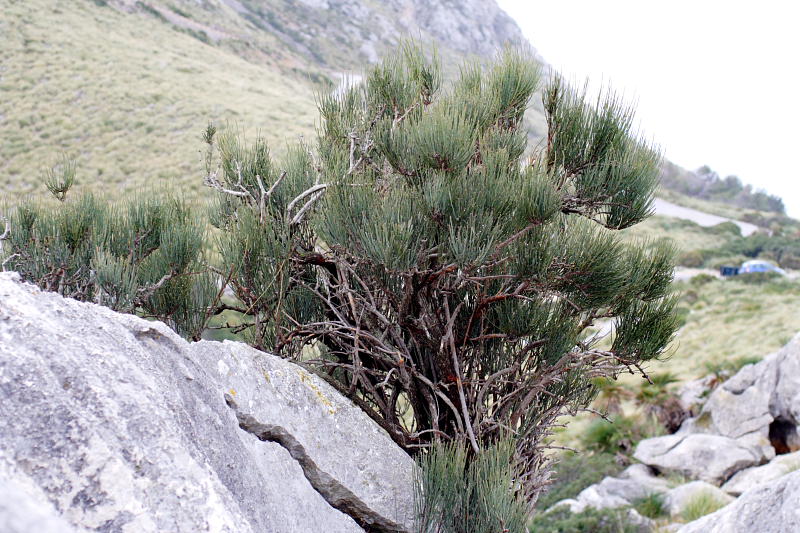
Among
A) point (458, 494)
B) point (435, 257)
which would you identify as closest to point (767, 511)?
point (458, 494)

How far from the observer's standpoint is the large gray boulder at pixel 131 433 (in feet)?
4.80

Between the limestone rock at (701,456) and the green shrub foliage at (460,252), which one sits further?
the limestone rock at (701,456)

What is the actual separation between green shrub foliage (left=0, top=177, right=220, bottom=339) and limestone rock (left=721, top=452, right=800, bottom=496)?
7.59m

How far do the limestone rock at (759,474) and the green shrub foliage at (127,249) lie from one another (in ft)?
24.9

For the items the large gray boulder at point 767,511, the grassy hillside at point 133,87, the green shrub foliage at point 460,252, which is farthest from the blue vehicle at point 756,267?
the green shrub foliage at point 460,252

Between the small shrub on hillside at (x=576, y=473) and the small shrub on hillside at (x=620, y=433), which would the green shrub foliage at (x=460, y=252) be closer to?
the small shrub on hillside at (x=576, y=473)

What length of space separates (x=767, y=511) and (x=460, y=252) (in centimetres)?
269

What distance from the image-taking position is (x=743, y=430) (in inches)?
447

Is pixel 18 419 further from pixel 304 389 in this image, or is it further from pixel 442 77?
pixel 442 77

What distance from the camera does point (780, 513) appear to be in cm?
399

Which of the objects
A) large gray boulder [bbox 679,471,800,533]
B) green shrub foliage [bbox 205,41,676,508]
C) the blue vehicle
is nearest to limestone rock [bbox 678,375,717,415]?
large gray boulder [bbox 679,471,800,533]

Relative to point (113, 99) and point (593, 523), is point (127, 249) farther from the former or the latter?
point (113, 99)

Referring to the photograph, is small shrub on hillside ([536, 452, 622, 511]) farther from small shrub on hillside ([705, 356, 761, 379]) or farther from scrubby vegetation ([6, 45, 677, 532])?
scrubby vegetation ([6, 45, 677, 532])

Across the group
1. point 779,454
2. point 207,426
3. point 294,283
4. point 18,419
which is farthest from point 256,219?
point 779,454
